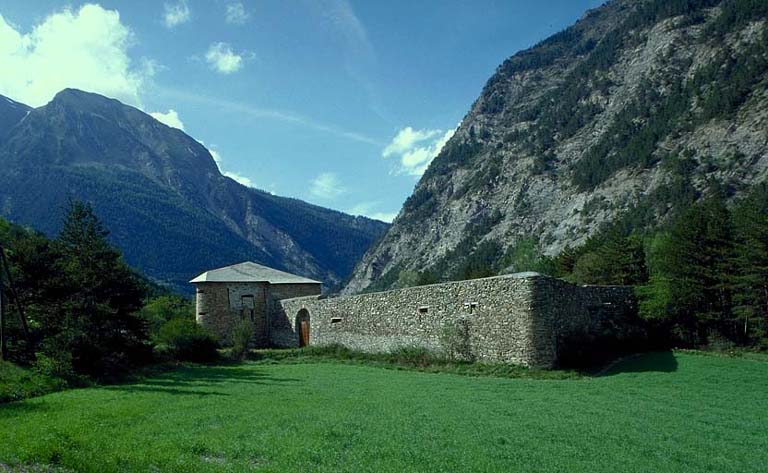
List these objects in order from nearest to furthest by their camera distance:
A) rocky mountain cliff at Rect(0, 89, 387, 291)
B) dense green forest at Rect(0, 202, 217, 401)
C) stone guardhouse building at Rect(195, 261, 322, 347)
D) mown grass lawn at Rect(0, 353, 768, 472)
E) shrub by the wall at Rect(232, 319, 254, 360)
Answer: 1. mown grass lawn at Rect(0, 353, 768, 472)
2. dense green forest at Rect(0, 202, 217, 401)
3. shrub by the wall at Rect(232, 319, 254, 360)
4. stone guardhouse building at Rect(195, 261, 322, 347)
5. rocky mountain cliff at Rect(0, 89, 387, 291)

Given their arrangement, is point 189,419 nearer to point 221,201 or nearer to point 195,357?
point 195,357

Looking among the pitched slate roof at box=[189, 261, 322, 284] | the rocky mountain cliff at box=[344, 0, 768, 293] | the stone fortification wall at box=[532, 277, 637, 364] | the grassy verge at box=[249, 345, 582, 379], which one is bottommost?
the grassy verge at box=[249, 345, 582, 379]

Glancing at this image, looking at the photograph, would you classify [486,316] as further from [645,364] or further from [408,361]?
[645,364]

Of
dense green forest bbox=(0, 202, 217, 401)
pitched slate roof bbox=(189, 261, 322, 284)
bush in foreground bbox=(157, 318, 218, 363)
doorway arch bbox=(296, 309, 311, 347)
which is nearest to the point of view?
dense green forest bbox=(0, 202, 217, 401)

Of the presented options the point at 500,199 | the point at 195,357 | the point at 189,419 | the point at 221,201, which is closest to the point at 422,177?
the point at 500,199

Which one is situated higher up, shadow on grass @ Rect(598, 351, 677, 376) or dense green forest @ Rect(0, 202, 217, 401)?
dense green forest @ Rect(0, 202, 217, 401)

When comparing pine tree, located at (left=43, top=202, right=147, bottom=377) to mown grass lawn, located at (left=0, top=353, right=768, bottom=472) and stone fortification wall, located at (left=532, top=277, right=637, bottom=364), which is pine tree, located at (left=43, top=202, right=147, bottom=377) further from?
stone fortification wall, located at (left=532, top=277, right=637, bottom=364)

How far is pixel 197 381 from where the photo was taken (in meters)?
17.8

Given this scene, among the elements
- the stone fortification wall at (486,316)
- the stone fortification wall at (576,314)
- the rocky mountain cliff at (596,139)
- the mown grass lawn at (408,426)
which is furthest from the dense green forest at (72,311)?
the rocky mountain cliff at (596,139)

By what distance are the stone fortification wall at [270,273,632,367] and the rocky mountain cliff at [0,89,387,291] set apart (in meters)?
92.3

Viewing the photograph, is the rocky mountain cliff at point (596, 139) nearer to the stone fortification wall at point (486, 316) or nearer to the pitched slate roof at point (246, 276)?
the pitched slate roof at point (246, 276)

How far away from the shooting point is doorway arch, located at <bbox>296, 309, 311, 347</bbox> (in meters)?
32.5

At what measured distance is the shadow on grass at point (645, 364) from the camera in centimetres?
1828

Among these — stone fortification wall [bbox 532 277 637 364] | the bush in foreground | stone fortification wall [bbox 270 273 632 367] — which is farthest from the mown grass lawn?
the bush in foreground
